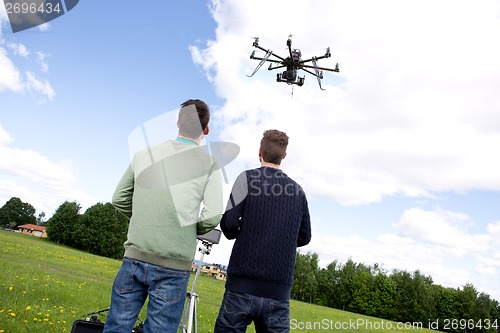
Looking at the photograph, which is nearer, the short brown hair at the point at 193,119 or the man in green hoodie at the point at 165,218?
the man in green hoodie at the point at 165,218

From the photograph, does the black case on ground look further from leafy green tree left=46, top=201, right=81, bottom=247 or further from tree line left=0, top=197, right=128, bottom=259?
leafy green tree left=46, top=201, right=81, bottom=247

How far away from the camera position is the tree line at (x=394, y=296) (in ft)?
248

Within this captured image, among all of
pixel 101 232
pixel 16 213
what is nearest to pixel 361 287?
pixel 101 232

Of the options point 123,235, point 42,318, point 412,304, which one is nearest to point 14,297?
point 42,318

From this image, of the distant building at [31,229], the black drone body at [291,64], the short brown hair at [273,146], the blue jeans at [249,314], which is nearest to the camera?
the blue jeans at [249,314]

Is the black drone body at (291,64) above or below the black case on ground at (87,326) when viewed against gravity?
above

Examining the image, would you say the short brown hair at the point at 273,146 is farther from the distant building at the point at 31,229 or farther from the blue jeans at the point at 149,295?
the distant building at the point at 31,229

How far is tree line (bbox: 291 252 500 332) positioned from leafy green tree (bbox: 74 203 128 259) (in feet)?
127

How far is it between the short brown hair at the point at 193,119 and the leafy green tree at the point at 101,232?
75098mm

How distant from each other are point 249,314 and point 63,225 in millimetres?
84736

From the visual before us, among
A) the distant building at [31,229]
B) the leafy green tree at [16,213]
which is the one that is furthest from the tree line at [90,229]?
the leafy green tree at [16,213]

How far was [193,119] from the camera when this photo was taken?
3508 millimetres

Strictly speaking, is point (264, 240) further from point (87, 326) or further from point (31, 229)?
point (31, 229)

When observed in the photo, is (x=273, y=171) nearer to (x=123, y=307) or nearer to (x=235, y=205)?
(x=235, y=205)
